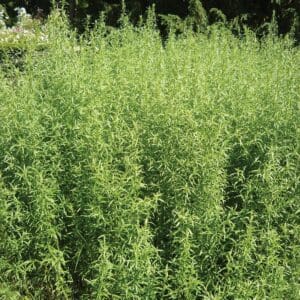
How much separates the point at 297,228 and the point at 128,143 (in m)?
1.18

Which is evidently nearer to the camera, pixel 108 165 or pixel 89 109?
pixel 108 165

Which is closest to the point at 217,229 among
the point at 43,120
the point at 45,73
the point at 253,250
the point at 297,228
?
the point at 253,250

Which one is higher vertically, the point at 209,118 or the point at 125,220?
the point at 209,118

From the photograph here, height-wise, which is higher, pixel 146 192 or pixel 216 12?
pixel 216 12

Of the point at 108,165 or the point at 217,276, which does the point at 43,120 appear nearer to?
the point at 108,165

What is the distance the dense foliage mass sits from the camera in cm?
273

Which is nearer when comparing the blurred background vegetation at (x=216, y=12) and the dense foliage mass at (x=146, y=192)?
the dense foliage mass at (x=146, y=192)

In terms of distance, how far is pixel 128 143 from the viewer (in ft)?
10.3

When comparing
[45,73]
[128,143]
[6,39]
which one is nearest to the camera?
[128,143]

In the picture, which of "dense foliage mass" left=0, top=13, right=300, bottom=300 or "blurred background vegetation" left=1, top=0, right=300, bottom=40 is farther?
"blurred background vegetation" left=1, top=0, right=300, bottom=40

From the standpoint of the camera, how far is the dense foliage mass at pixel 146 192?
2732 millimetres

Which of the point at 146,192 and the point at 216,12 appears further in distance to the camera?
the point at 216,12

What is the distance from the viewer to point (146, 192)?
3109 mm

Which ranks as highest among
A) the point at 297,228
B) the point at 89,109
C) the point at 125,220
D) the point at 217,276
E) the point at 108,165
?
the point at 89,109
